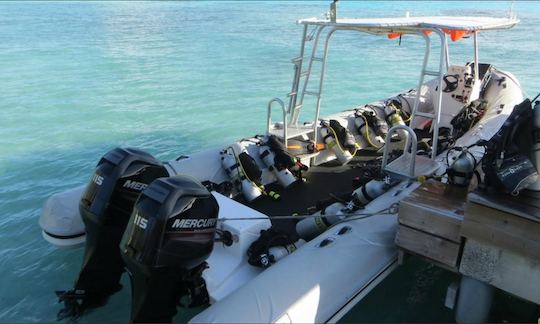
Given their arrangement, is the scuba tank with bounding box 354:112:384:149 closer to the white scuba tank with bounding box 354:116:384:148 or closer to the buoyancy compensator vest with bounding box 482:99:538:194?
the white scuba tank with bounding box 354:116:384:148

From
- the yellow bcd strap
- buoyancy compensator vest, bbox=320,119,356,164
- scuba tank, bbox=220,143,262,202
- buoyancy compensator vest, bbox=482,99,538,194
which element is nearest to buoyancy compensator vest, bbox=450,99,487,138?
buoyancy compensator vest, bbox=320,119,356,164

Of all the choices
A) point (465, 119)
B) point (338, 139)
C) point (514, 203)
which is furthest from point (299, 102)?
point (514, 203)

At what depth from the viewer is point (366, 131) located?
516 cm

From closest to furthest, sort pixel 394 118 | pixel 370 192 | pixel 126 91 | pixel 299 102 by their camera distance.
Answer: pixel 370 192 → pixel 299 102 → pixel 394 118 → pixel 126 91

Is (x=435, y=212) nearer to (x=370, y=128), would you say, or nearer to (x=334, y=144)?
(x=334, y=144)

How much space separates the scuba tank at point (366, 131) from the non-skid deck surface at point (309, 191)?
0.41 meters

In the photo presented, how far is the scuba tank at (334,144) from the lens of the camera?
4.71 meters

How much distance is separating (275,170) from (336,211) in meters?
1.12

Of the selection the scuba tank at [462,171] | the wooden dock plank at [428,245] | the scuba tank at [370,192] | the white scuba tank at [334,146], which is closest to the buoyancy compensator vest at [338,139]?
the white scuba tank at [334,146]

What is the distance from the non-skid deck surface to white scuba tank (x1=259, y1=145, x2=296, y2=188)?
3.9 inches

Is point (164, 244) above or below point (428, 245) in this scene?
above

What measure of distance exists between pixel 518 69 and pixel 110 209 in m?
12.9

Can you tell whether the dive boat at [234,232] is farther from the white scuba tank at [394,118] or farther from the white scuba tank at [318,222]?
the white scuba tank at [394,118]

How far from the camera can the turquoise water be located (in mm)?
3873
